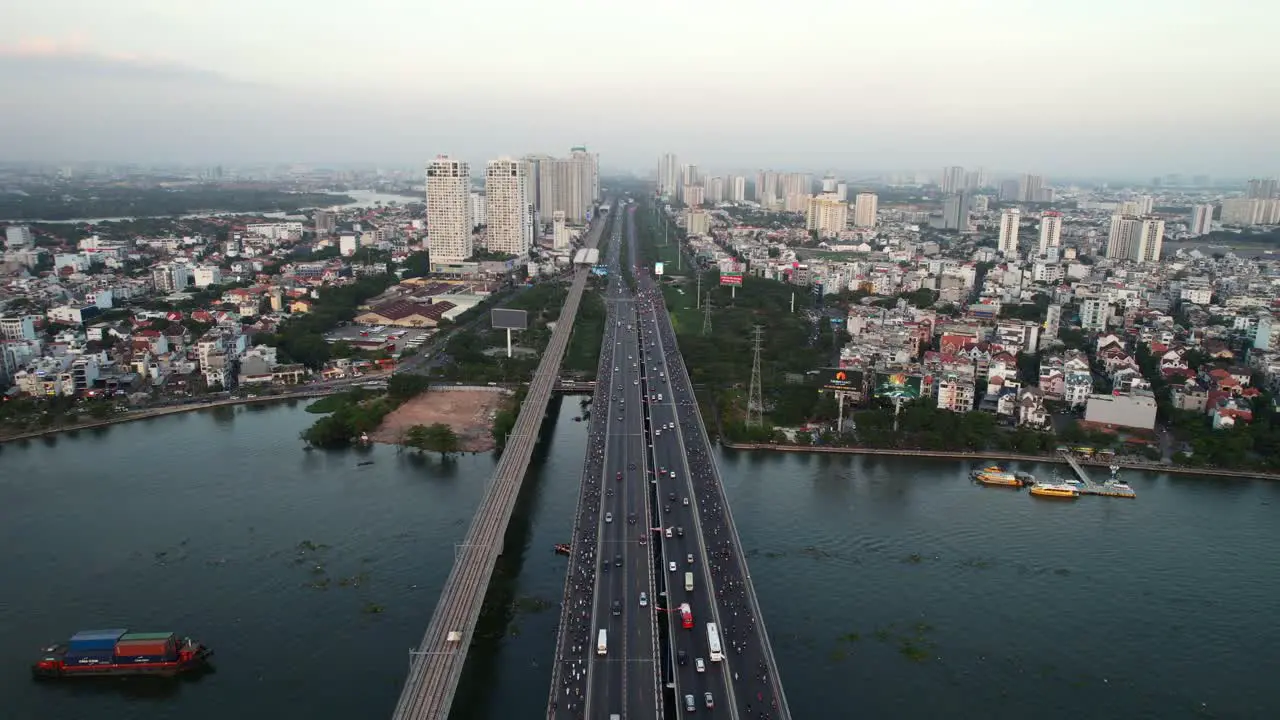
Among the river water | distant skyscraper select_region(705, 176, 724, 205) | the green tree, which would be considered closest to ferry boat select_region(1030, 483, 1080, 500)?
→ the river water

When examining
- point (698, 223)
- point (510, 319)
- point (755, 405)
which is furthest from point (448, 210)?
point (755, 405)

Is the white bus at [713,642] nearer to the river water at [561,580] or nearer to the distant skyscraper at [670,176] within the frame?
the river water at [561,580]

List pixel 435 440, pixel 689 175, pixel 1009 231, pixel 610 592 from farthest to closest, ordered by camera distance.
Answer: pixel 689 175 → pixel 1009 231 → pixel 435 440 → pixel 610 592

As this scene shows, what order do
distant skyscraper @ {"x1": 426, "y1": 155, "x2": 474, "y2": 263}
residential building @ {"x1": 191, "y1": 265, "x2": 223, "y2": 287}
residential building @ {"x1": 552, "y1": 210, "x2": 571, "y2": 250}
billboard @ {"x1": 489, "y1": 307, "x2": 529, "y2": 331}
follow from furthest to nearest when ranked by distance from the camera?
residential building @ {"x1": 552, "y1": 210, "x2": 571, "y2": 250}, distant skyscraper @ {"x1": 426, "y1": 155, "x2": 474, "y2": 263}, residential building @ {"x1": 191, "y1": 265, "x2": 223, "y2": 287}, billboard @ {"x1": 489, "y1": 307, "x2": 529, "y2": 331}

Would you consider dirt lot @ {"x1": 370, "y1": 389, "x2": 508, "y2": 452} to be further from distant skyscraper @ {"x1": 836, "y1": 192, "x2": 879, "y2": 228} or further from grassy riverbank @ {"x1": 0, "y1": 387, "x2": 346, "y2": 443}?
distant skyscraper @ {"x1": 836, "y1": 192, "x2": 879, "y2": 228}

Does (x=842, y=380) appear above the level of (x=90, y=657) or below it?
above

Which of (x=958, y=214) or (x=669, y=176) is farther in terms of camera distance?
(x=669, y=176)

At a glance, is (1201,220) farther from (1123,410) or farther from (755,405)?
(755,405)

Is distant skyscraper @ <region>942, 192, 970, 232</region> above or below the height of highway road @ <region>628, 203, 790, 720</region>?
above
